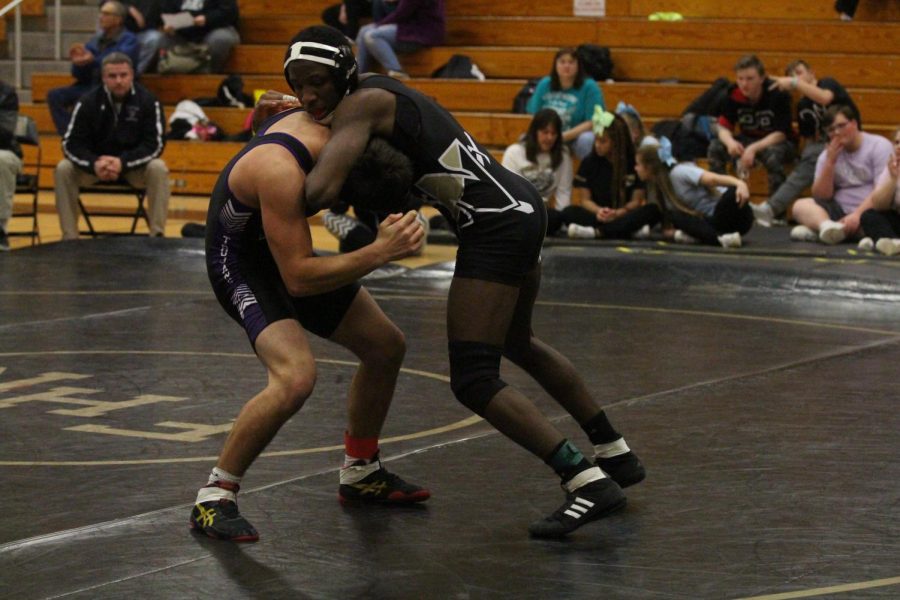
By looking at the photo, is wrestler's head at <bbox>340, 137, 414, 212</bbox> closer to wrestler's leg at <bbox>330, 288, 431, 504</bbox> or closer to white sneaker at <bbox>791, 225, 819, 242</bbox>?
wrestler's leg at <bbox>330, 288, 431, 504</bbox>

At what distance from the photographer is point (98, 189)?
1052cm

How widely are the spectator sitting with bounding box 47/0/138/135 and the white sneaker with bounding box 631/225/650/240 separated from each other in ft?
16.6

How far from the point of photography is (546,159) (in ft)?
34.4

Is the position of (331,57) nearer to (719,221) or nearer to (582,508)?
(582,508)

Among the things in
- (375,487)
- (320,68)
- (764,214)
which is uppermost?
(320,68)

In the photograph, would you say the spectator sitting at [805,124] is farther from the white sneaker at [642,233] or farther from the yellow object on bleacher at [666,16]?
the yellow object on bleacher at [666,16]

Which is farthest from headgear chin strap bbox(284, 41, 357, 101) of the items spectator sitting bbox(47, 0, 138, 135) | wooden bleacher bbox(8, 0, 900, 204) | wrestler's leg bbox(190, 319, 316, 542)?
spectator sitting bbox(47, 0, 138, 135)

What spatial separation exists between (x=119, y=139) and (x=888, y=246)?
5.01m

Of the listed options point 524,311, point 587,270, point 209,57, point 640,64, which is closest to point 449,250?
point 587,270

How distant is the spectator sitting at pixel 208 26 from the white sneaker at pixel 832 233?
20.3ft

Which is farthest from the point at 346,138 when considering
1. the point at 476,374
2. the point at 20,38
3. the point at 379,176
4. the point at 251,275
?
the point at 20,38

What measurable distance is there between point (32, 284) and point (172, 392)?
3060mm

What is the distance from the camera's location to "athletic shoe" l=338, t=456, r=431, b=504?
4.10 metres

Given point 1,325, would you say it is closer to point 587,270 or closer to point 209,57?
point 587,270
